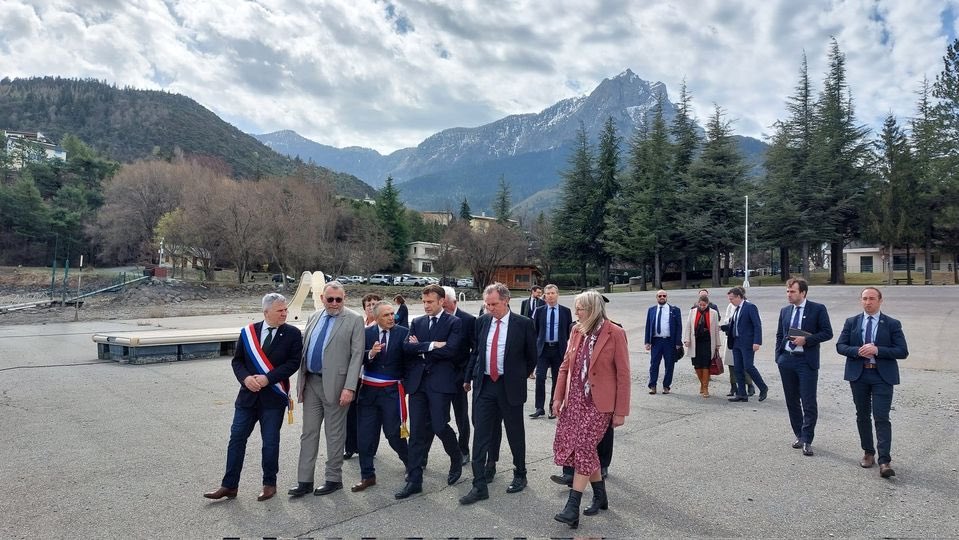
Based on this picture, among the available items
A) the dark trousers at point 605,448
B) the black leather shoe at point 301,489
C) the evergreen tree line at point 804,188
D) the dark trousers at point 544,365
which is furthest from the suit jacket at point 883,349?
the evergreen tree line at point 804,188

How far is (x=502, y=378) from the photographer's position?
4.80 m

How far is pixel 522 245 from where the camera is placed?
2354 inches

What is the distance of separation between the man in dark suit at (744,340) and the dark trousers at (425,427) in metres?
5.44

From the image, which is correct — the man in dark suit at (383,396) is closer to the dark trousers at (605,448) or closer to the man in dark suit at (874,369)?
the dark trousers at (605,448)

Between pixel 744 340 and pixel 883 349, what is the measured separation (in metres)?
3.36

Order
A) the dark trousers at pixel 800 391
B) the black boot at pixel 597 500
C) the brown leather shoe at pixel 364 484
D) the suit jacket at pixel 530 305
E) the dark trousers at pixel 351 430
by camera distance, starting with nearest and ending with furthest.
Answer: the black boot at pixel 597 500 < the brown leather shoe at pixel 364 484 < the dark trousers at pixel 351 430 < the dark trousers at pixel 800 391 < the suit jacket at pixel 530 305

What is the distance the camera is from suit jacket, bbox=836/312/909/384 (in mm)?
5273

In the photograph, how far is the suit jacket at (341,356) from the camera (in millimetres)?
4824

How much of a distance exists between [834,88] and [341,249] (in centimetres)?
4492

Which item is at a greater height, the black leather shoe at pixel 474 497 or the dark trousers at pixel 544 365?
the dark trousers at pixel 544 365

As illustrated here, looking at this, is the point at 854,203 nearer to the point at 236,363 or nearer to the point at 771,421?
the point at 771,421

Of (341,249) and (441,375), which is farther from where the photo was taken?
(341,249)

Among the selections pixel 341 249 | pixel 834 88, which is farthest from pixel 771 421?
pixel 341 249

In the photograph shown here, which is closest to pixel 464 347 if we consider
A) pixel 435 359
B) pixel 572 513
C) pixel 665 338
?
pixel 435 359
